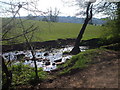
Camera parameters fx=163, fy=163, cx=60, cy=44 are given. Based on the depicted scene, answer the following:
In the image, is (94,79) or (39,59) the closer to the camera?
(94,79)

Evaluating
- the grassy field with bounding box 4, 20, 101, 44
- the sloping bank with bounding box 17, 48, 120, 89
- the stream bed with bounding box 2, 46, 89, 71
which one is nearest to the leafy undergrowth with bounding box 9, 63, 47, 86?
the sloping bank with bounding box 17, 48, 120, 89

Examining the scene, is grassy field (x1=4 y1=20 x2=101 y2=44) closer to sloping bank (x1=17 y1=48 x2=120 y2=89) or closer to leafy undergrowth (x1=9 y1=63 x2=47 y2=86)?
leafy undergrowth (x1=9 y1=63 x2=47 y2=86)

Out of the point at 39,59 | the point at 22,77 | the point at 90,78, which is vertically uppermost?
the point at 90,78

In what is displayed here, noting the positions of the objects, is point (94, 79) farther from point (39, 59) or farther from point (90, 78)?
point (39, 59)

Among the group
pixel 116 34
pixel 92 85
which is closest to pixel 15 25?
pixel 92 85

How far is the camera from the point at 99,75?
5.65m

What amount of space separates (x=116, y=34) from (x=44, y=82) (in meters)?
5.78

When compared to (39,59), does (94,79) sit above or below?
above

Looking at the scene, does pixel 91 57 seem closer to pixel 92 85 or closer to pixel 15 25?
pixel 92 85

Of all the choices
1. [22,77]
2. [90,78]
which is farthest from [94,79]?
[22,77]

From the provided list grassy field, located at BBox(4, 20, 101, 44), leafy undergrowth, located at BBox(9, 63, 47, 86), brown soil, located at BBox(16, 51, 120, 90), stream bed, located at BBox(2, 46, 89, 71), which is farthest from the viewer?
stream bed, located at BBox(2, 46, 89, 71)

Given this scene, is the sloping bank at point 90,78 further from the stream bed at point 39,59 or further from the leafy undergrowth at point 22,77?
the stream bed at point 39,59

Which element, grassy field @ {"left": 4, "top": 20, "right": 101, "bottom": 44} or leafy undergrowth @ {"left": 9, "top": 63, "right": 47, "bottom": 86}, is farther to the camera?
leafy undergrowth @ {"left": 9, "top": 63, "right": 47, "bottom": 86}

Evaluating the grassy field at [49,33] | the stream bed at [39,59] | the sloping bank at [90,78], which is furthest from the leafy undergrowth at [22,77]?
the grassy field at [49,33]
